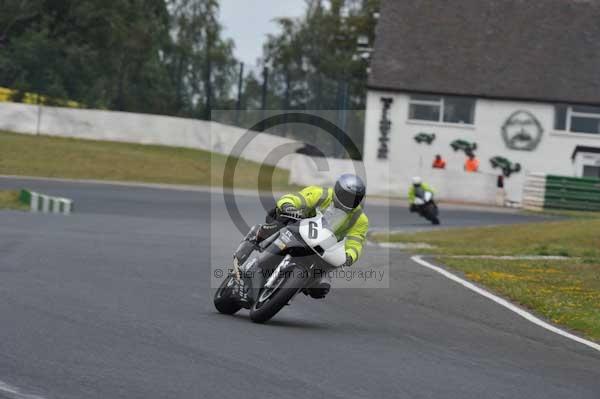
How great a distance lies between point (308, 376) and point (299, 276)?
2320 mm

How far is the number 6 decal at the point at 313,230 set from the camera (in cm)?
955

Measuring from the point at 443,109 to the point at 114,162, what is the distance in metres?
14.6

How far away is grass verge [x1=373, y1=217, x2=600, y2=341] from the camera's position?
12976 mm

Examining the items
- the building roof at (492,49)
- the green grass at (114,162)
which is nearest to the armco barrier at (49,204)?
the green grass at (114,162)

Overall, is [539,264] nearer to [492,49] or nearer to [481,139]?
[481,139]

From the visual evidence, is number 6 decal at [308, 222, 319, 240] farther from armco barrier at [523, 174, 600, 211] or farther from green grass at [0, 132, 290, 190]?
armco barrier at [523, 174, 600, 211]

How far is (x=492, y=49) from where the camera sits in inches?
1831

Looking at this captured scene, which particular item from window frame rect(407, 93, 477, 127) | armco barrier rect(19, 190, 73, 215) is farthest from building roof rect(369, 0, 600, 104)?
armco barrier rect(19, 190, 73, 215)

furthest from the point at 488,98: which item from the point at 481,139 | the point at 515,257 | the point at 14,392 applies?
the point at 14,392

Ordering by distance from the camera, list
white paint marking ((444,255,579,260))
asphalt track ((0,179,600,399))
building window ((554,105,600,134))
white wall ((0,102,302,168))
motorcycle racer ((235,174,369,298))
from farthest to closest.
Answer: building window ((554,105,600,134))
white wall ((0,102,302,168))
white paint marking ((444,255,579,260))
motorcycle racer ((235,174,369,298))
asphalt track ((0,179,600,399))

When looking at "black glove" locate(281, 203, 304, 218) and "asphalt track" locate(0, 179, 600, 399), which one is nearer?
"asphalt track" locate(0, 179, 600, 399)

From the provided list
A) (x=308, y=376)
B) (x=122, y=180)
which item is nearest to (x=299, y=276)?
(x=308, y=376)

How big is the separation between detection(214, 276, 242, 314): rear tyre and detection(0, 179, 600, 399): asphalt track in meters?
0.12

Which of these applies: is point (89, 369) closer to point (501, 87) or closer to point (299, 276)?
point (299, 276)
